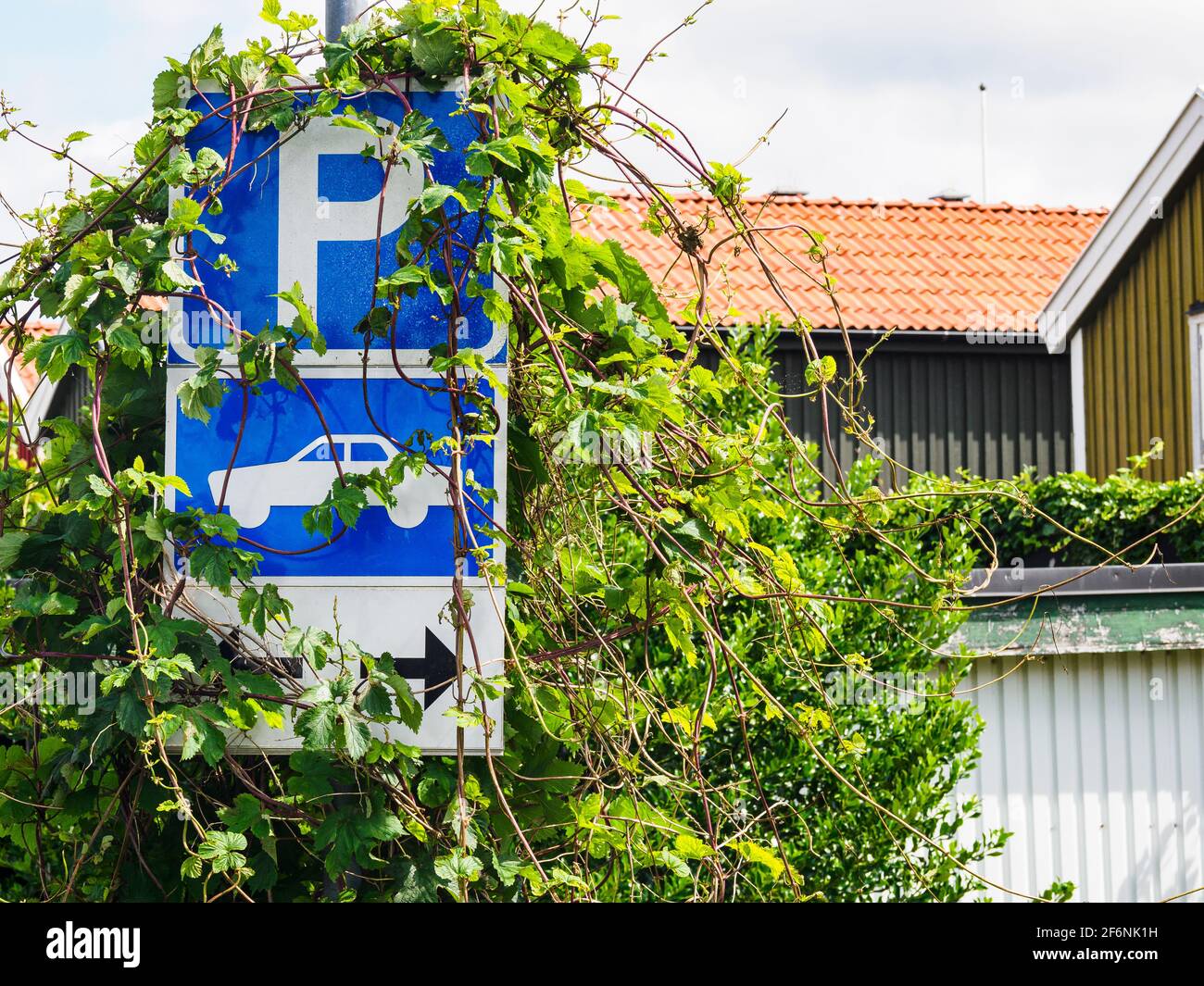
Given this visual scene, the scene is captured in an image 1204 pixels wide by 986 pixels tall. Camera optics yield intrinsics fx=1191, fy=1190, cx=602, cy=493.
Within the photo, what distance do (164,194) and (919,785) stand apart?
3141mm

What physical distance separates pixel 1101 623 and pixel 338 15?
3937 mm

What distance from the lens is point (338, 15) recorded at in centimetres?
254

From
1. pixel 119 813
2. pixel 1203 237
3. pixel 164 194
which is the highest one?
pixel 1203 237

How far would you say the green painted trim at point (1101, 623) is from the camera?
471 centimetres

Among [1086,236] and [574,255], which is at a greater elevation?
[1086,236]

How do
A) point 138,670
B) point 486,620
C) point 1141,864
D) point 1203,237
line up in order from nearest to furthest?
point 138,670 → point 486,620 → point 1141,864 → point 1203,237

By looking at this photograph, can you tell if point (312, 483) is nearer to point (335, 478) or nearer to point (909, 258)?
point (335, 478)

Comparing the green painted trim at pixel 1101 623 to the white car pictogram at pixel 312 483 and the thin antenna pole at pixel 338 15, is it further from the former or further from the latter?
the thin antenna pole at pixel 338 15

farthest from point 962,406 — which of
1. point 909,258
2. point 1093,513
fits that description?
point 1093,513

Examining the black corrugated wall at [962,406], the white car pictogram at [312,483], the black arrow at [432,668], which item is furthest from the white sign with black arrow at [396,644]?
the black corrugated wall at [962,406]

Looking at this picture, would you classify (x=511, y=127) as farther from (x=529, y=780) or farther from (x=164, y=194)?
(x=529, y=780)
